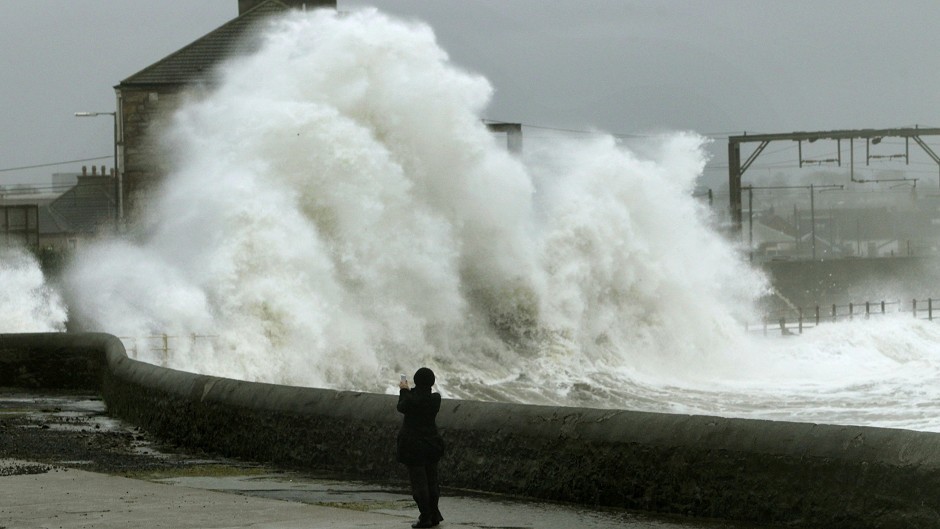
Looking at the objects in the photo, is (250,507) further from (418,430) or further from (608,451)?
(608,451)

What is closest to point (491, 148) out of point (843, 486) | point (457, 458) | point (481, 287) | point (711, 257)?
point (481, 287)

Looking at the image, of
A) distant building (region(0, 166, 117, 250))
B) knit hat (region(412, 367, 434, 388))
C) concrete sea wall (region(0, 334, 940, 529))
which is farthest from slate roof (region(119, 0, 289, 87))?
knit hat (region(412, 367, 434, 388))

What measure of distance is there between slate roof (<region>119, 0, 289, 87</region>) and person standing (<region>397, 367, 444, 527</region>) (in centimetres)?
4516

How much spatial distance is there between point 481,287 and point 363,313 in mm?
3993

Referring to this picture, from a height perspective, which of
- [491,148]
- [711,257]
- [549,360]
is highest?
[491,148]

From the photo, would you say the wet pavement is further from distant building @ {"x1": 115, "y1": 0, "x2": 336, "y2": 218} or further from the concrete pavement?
distant building @ {"x1": 115, "y1": 0, "x2": 336, "y2": 218}

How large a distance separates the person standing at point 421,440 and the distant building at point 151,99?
147ft

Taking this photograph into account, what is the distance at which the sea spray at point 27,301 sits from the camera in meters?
32.8

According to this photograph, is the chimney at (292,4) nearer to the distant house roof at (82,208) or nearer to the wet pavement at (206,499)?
the distant house roof at (82,208)

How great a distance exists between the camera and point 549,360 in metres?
31.8

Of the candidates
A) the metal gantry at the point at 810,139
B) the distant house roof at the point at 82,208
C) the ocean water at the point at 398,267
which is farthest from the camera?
the distant house roof at the point at 82,208

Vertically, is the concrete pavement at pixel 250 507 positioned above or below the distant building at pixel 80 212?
below

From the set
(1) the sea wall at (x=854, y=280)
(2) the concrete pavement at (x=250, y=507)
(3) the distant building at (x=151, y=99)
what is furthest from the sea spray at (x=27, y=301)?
(1) the sea wall at (x=854, y=280)

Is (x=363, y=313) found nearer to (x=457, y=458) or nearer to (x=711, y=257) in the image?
(x=711, y=257)
